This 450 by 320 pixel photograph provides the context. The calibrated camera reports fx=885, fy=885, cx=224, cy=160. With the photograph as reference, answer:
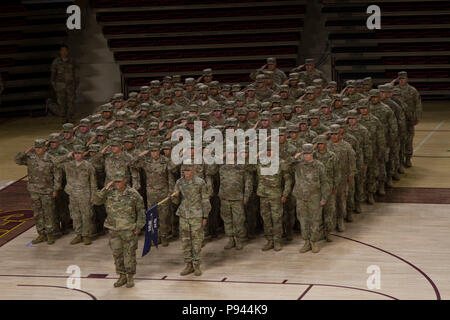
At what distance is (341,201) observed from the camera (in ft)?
51.5

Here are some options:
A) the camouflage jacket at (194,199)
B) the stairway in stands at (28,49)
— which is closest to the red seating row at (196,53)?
the stairway in stands at (28,49)

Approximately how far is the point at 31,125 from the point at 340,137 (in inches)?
524

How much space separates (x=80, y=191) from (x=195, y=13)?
1330 centimetres

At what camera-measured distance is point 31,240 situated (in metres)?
16.0

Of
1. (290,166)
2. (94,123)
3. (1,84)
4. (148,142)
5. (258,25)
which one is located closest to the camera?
(290,166)

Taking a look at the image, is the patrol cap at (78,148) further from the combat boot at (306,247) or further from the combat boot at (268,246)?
the combat boot at (306,247)

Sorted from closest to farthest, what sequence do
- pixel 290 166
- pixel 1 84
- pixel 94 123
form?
pixel 290 166 < pixel 94 123 < pixel 1 84

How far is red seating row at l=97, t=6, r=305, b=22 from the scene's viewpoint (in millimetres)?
27344

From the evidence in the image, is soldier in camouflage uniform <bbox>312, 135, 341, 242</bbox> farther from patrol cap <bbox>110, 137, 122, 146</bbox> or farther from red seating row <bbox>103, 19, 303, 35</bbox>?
red seating row <bbox>103, 19, 303, 35</bbox>

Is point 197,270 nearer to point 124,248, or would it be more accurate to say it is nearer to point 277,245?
point 124,248

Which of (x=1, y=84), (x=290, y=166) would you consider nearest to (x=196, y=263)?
(x=290, y=166)

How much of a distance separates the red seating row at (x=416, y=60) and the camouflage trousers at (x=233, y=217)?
45.2ft

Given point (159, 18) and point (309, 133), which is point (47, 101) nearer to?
point (159, 18)

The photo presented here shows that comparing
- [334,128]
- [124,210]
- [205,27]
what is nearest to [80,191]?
[124,210]
